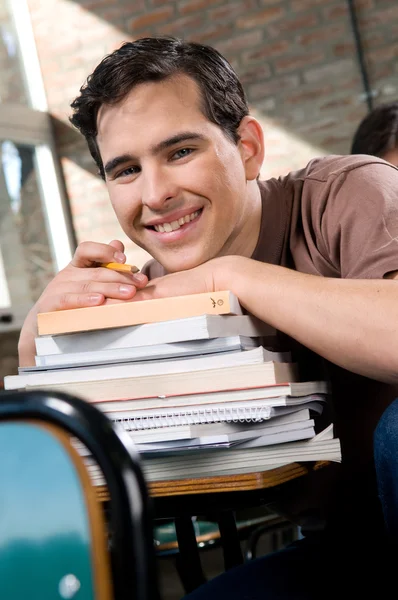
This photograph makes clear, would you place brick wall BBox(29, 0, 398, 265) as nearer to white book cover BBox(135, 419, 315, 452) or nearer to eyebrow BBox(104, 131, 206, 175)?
eyebrow BBox(104, 131, 206, 175)

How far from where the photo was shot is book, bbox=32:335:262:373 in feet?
3.45

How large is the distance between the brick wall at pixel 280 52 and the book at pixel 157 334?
443 centimetres

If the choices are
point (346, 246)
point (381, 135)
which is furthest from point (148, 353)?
point (381, 135)

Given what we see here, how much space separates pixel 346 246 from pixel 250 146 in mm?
439

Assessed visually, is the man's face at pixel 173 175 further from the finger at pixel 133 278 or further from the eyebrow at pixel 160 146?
the finger at pixel 133 278

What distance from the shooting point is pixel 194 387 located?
1.04 m

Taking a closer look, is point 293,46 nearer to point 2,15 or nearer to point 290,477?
point 2,15

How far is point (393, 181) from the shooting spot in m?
1.34

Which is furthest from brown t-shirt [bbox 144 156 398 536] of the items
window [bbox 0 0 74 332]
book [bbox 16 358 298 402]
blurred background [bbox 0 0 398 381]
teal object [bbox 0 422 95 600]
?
window [bbox 0 0 74 332]

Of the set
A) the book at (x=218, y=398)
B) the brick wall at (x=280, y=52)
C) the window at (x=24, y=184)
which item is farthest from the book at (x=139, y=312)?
the window at (x=24, y=184)

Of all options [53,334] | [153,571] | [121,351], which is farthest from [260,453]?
[153,571]

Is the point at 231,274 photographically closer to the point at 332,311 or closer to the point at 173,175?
the point at 332,311

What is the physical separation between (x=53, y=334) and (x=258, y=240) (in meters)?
0.47

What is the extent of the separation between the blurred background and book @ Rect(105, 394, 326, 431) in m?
4.56
